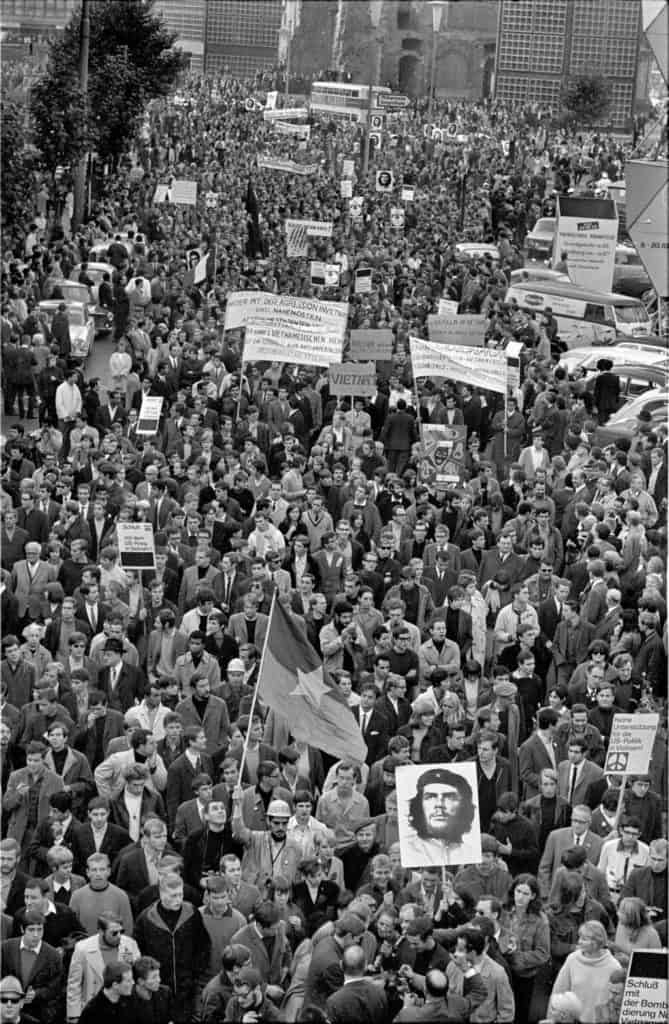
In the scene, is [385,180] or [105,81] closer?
[385,180]

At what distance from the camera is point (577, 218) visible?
1471 inches

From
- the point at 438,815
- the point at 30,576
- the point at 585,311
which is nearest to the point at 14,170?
the point at 585,311

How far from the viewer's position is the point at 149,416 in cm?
2186

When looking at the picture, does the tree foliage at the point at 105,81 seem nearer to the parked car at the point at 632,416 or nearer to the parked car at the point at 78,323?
the parked car at the point at 78,323

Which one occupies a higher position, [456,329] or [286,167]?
[456,329]

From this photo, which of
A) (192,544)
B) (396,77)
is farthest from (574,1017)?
(396,77)

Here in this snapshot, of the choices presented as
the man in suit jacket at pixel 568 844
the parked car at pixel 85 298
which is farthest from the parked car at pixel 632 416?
the man in suit jacket at pixel 568 844

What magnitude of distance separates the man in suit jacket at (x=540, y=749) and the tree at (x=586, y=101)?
71.5 m

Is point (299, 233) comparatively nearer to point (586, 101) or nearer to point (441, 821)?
point (441, 821)

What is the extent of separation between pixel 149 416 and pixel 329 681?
9.10 m

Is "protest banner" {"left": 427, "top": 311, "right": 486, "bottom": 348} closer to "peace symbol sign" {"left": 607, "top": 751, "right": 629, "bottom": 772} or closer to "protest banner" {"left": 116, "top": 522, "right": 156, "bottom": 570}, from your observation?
"protest banner" {"left": 116, "top": 522, "right": 156, "bottom": 570}

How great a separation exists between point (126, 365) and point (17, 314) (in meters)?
4.67

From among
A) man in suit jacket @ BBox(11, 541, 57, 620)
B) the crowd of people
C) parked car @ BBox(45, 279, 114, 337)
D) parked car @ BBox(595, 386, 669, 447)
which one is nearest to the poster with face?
the crowd of people

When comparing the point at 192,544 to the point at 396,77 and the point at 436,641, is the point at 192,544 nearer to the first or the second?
the point at 436,641
